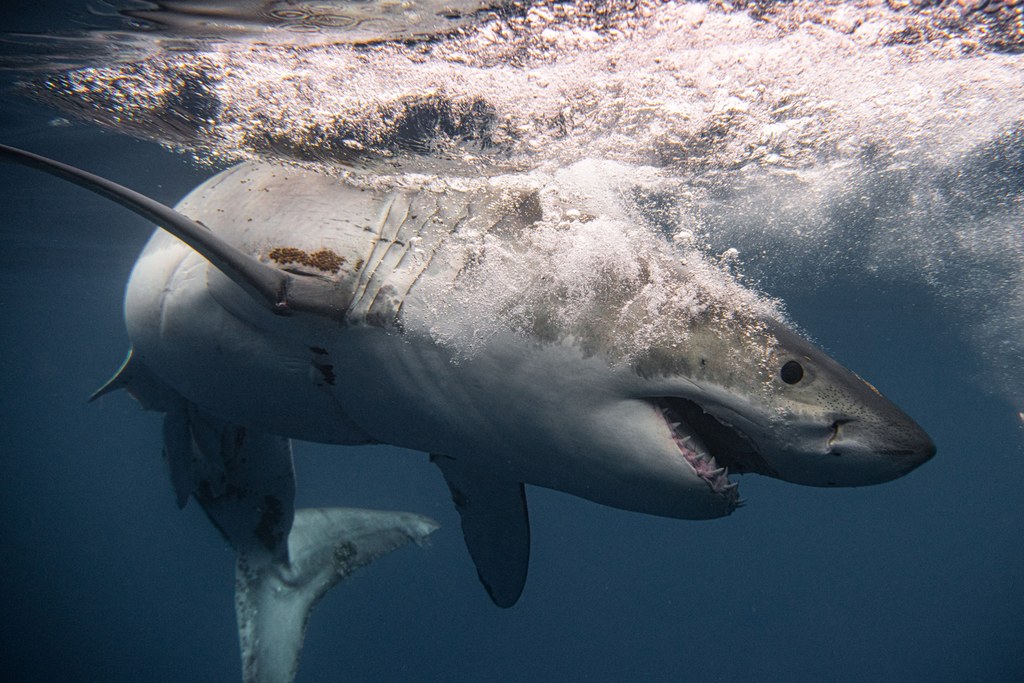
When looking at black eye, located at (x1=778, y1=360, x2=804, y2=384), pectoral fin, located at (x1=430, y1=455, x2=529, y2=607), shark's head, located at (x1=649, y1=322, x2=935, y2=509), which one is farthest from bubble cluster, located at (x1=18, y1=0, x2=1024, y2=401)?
pectoral fin, located at (x1=430, y1=455, x2=529, y2=607)

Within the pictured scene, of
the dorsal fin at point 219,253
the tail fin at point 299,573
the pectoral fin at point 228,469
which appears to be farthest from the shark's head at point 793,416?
the tail fin at point 299,573

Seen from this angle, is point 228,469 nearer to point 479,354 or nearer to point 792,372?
point 479,354

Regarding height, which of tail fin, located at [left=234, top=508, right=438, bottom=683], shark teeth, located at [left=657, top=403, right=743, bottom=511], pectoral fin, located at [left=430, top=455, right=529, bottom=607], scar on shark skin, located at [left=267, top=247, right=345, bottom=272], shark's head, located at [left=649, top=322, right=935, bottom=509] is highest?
shark's head, located at [left=649, top=322, right=935, bottom=509]

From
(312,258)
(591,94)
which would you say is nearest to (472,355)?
(312,258)

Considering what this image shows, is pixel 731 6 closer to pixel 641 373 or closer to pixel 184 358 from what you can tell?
pixel 641 373

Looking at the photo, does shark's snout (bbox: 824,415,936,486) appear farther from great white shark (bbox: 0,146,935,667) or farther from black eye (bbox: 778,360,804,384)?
black eye (bbox: 778,360,804,384)

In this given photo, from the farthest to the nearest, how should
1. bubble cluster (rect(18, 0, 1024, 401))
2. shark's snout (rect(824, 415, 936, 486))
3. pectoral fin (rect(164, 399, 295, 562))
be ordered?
pectoral fin (rect(164, 399, 295, 562))
bubble cluster (rect(18, 0, 1024, 401))
shark's snout (rect(824, 415, 936, 486))

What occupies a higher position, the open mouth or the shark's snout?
the shark's snout

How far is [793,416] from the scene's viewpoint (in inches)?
77.0

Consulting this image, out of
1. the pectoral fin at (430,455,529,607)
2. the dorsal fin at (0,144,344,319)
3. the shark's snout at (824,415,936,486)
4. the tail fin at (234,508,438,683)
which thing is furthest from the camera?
the tail fin at (234,508,438,683)

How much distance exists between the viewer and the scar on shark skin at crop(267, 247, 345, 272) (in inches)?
111

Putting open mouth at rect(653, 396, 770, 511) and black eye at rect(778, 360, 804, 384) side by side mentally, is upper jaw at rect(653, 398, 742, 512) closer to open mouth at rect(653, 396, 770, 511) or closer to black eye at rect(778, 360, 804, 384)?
open mouth at rect(653, 396, 770, 511)

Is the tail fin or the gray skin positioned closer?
the gray skin

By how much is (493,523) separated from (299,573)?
3.11m
